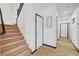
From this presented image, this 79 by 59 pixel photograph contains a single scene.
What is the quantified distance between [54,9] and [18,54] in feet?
3.37

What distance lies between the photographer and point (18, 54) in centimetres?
230

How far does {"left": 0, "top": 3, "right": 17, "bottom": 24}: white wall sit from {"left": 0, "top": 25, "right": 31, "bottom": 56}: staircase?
106 millimetres

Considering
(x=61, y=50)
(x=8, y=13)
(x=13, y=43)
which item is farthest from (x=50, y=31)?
(x=8, y=13)

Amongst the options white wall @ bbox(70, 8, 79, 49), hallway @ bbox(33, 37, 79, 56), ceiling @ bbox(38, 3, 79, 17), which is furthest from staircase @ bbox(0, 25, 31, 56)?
white wall @ bbox(70, 8, 79, 49)

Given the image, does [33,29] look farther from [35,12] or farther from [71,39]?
[71,39]

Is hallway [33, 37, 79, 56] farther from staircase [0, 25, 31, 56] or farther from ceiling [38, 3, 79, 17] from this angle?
ceiling [38, 3, 79, 17]

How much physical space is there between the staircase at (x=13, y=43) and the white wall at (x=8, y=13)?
11 centimetres

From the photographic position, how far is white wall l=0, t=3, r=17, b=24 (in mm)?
2213

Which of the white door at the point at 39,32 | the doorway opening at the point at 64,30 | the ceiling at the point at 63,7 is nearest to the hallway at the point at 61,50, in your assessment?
the doorway opening at the point at 64,30

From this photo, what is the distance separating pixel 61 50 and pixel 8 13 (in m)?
1.14

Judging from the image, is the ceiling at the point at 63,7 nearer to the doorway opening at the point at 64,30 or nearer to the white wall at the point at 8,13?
the doorway opening at the point at 64,30

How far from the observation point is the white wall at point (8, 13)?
221 cm

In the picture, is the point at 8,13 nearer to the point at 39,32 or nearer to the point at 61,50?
the point at 39,32

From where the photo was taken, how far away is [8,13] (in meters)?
2.24
